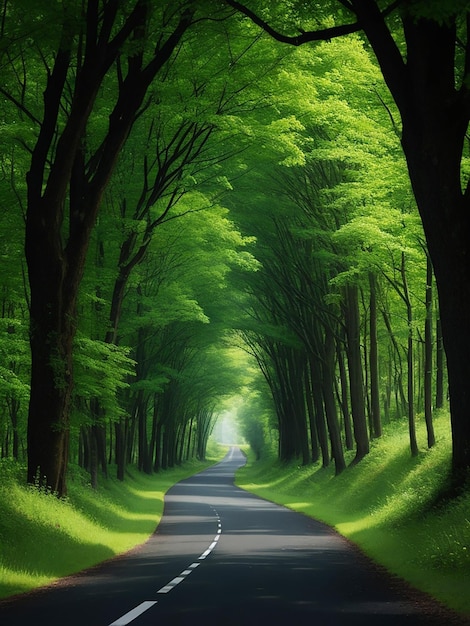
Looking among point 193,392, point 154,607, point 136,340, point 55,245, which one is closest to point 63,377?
point 55,245

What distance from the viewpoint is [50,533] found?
18.4m

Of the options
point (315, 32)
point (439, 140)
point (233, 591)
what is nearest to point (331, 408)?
point (439, 140)

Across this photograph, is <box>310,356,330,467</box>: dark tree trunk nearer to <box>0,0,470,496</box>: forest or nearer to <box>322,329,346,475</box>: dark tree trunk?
<box>322,329,346,475</box>: dark tree trunk

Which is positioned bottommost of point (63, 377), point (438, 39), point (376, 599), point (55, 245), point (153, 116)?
point (376, 599)

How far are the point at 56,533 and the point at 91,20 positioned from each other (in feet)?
33.2

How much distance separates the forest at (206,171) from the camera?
50.0ft

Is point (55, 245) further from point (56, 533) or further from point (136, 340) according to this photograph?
point (136, 340)

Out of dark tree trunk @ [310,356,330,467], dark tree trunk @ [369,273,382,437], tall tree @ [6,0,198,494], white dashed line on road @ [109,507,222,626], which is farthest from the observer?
dark tree trunk @ [310,356,330,467]

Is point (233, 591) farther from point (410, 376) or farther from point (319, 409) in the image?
point (319, 409)

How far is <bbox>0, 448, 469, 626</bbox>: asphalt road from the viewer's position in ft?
32.9

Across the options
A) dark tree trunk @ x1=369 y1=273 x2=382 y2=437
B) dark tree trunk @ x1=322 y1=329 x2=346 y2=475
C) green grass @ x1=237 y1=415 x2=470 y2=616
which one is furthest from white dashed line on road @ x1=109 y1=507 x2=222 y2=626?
dark tree trunk @ x1=322 y1=329 x2=346 y2=475

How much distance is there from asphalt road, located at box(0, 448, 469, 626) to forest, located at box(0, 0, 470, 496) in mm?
3460

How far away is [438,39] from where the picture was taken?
49.4 ft

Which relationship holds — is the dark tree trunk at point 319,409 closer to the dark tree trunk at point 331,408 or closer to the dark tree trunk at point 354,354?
the dark tree trunk at point 331,408
